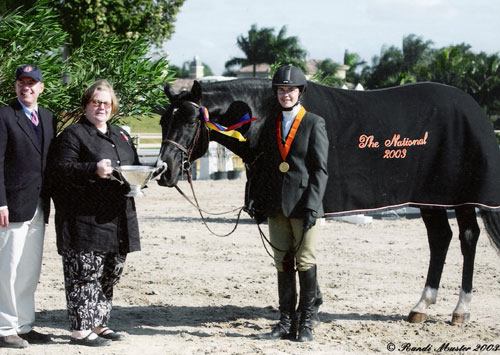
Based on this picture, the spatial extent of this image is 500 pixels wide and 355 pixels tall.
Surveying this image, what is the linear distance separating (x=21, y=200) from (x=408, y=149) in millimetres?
2963

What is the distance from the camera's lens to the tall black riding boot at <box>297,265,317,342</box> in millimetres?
5637

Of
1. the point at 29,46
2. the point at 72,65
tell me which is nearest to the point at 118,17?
the point at 72,65

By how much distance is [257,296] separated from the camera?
727 centimetres

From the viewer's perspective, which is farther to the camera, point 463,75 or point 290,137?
point 463,75

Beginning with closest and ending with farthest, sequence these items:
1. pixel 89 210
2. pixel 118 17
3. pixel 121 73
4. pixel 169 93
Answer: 1. pixel 89 210
2. pixel 169 93
3. pixel 121 73
4. pixel 118 17

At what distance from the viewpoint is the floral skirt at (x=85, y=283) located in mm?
5371

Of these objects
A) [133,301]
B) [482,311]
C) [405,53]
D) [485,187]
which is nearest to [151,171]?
[133,301]

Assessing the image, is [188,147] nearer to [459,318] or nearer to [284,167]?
[284,167]

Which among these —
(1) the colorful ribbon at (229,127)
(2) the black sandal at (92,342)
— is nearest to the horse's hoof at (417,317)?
(1) the colorful ribbon at (229,127)

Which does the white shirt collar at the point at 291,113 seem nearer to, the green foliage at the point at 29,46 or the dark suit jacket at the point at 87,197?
the dark suit jacket at the point at 87,197

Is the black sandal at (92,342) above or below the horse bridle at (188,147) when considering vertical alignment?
below

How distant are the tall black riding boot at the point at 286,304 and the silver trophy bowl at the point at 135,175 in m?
1.23

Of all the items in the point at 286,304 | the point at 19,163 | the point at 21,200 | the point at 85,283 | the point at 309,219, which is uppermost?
the point at 19,163

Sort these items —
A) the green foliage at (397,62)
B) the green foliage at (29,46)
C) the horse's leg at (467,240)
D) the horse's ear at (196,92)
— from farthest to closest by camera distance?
the green foliage at (397,62) < the green foliage at (29,46) < the horse's leg at (467,240) < the horse's ear at (196,92)
